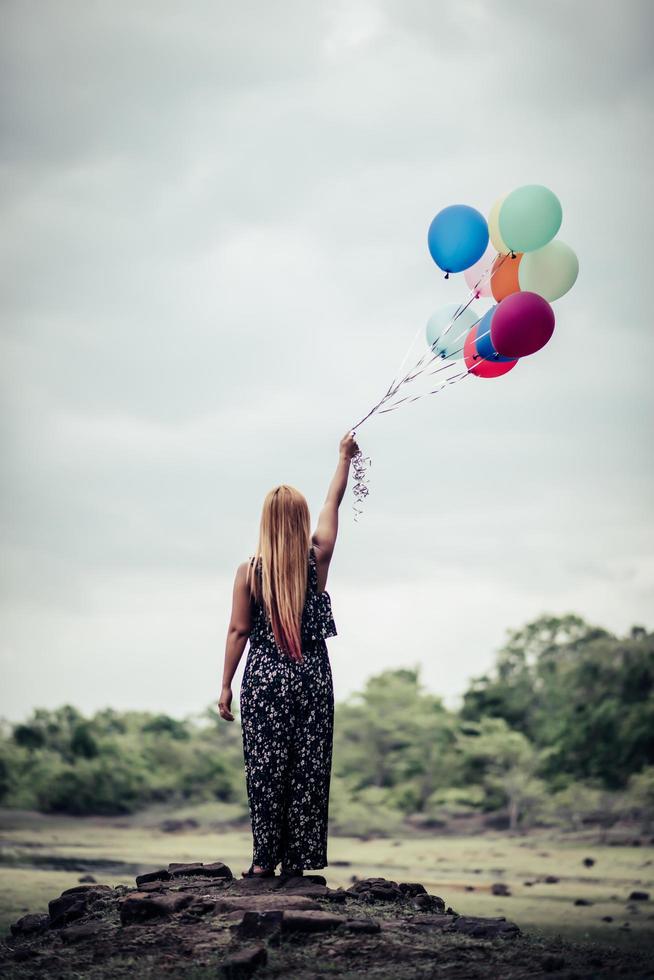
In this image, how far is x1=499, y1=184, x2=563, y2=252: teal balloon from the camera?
7.04 metres

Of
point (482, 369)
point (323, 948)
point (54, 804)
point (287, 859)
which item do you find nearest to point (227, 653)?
point (287, 859)

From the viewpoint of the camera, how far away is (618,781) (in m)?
27.3

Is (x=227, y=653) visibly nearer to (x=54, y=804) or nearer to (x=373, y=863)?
(x=373, y=863)

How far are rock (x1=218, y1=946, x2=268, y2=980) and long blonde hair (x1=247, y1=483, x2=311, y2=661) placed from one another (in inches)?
63.3

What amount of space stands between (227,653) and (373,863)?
47.4ft

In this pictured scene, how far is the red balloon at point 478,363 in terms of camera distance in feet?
23.3

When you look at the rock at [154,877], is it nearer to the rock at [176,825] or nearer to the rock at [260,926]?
the rock at [260,926]

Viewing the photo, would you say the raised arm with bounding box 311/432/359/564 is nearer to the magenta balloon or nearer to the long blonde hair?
the long blonde hair

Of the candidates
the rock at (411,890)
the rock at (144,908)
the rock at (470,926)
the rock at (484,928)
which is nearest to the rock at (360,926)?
the rock at (470,926)

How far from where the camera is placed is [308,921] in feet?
17.5

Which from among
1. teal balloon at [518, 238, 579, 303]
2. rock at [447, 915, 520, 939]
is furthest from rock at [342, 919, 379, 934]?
teal balloon at [518, 238, 579, 303]

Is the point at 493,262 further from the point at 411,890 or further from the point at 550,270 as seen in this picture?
the point at 411,890

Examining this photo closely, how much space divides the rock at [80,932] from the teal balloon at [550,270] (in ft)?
16.2

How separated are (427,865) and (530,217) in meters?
15.0
